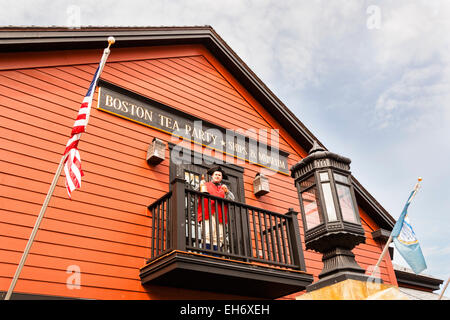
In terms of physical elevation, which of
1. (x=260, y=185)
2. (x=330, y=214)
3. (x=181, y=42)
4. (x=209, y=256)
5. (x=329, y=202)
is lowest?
(x=330, y=214)

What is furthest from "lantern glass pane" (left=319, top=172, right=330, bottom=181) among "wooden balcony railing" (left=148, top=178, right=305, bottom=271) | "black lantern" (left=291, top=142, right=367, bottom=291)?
"wooden balcony railing" (left=148, top=178, right=305, bottom=271)

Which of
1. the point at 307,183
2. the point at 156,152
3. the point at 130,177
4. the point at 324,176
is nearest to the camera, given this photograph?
the point at 324,176

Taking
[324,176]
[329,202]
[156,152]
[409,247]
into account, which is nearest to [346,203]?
[329,202]

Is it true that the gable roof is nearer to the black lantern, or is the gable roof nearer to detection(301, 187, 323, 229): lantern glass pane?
the black lantern

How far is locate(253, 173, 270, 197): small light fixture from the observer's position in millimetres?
8562

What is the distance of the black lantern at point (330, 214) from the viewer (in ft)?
11.4

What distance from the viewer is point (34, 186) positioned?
572 centimetres

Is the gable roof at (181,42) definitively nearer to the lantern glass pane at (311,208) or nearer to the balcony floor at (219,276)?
the balcony floor at (219,276)

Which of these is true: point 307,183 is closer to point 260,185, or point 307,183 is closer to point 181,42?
point 260,185

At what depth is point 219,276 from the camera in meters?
5.93

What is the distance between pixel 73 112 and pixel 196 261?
332 centimetres

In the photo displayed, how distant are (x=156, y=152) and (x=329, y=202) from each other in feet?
13.0

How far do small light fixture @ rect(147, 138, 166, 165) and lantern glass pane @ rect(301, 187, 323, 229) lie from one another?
352 centimetres
